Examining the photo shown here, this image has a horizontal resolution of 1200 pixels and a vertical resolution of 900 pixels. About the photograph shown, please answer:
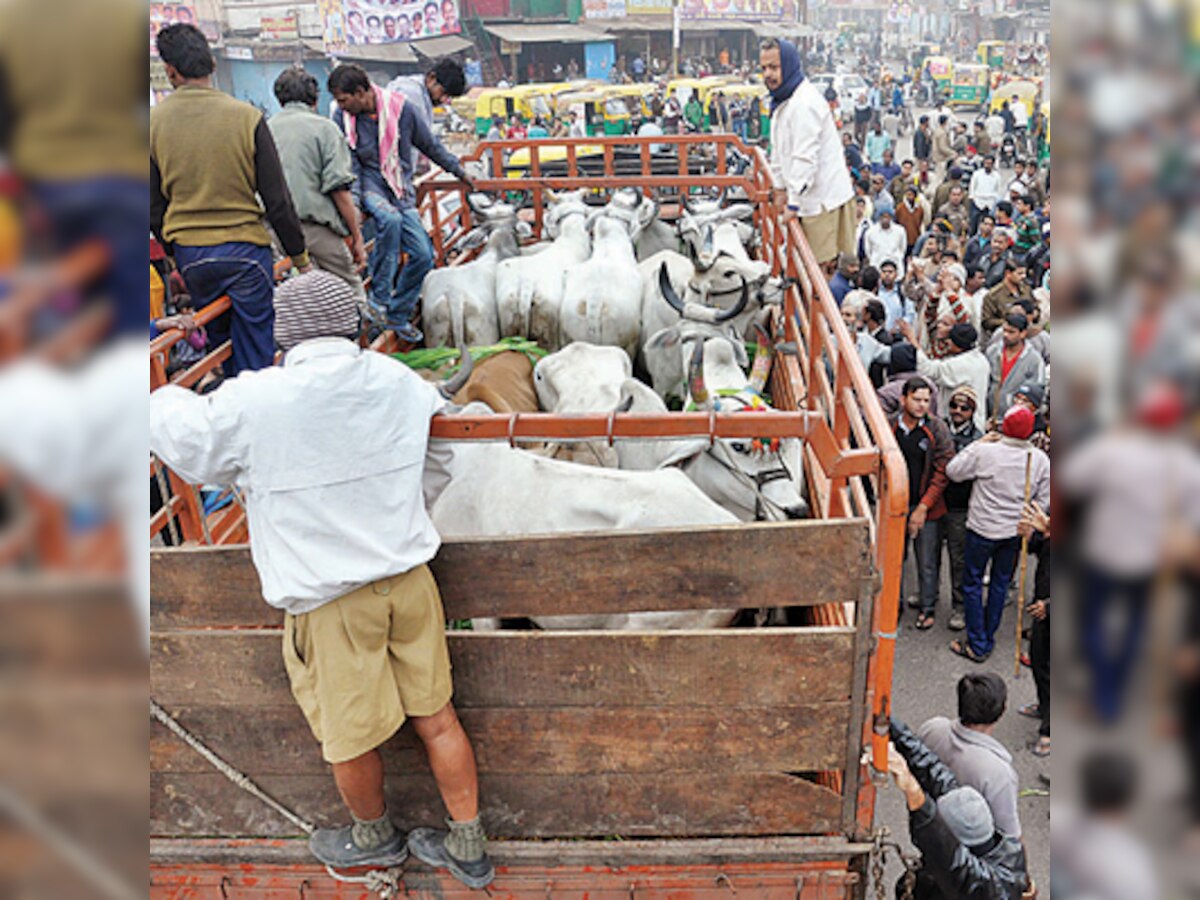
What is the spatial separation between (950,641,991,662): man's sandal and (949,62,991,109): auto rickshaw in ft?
Result: 102

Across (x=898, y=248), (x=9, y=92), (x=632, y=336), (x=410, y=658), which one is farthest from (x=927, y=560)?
(x=9, y=92)

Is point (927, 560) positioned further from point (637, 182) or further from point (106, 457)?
point (106, 457)

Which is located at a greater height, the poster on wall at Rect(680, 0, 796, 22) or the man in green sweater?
the poster on wall at Rect(680, 0, 796, 22)

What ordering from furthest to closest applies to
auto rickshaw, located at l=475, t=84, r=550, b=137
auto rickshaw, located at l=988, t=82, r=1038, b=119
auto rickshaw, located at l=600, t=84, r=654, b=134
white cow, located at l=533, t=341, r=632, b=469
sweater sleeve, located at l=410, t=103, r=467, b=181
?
auto rickshaw, located at l=475, t=84, r=550, b=137
auto rickshaw, located at l=988, t=82, r=1038, b=119
auto rickshaw, located at l=600, t=84, r=654, b=134
sweater sleeve, located at l=410, t=103, r=467, b=181
white cow, located at l=533, t=341, r=632, b=469

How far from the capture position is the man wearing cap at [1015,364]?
6043mm

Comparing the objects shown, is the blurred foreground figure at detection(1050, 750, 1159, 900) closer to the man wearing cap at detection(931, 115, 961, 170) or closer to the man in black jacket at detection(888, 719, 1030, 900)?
the man in black jacket at detection(888, 719, 1030, 900)

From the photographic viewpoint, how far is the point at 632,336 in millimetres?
5918

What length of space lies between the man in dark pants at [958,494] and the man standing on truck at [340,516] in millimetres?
3924

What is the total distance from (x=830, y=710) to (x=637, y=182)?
215 inches

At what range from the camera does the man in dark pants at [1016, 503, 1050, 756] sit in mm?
4406

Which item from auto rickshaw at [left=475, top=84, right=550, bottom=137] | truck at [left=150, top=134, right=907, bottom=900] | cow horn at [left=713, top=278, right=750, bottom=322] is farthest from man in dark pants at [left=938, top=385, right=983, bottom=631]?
auto rickshaw at [left=475, top=84, right=550, bottom=137]

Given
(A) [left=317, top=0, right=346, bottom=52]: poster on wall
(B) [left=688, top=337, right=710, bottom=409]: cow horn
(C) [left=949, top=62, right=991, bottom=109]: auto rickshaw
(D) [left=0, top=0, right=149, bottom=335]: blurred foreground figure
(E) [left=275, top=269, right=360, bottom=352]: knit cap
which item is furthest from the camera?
(C) [left=949, top=62, right=991, bottom=109]: auto rickshaw

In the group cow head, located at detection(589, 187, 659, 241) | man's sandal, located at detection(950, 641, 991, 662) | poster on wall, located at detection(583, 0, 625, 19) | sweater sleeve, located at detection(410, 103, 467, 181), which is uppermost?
poster on wall, located at detection(583, 0, 625, 19)

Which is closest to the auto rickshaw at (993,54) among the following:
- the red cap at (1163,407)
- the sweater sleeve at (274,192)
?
the sweater sleeve at (274,192)
